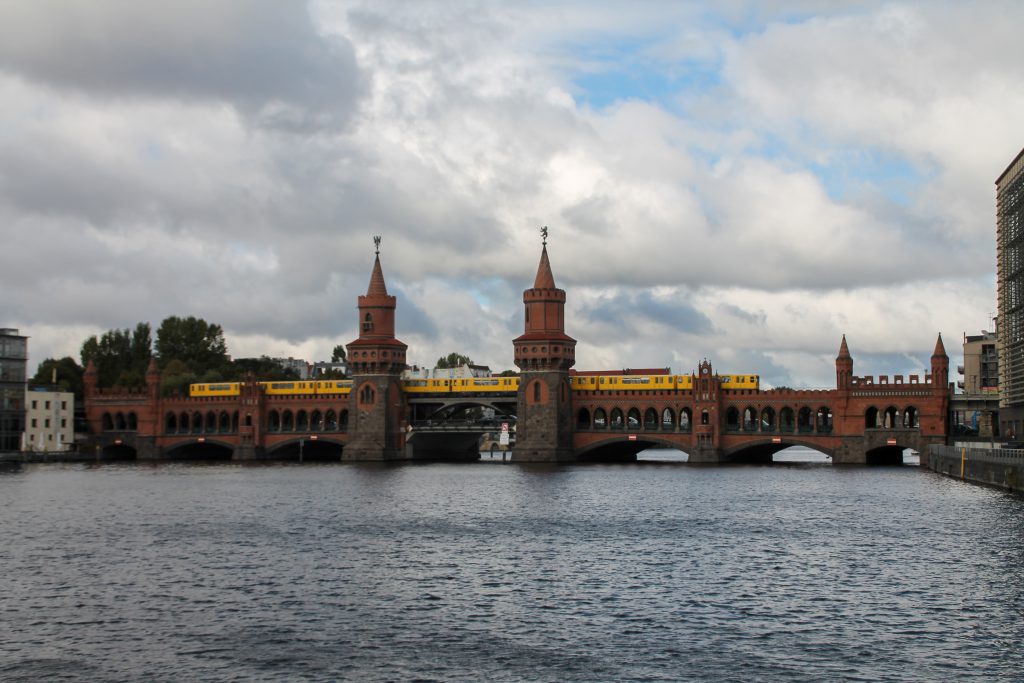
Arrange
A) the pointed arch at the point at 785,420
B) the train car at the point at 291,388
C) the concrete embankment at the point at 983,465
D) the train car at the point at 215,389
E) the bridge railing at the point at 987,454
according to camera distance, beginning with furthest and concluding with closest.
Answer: the train car at the point at 215,389, the train car at the point at 291,388, the pointed arch at the point at 785,420, the bridge railing at the point at 987,454, the concrete embankment at the point at 983,465

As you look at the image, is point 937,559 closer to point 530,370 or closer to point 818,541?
point 818,541

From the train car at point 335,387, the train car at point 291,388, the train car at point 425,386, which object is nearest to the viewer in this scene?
the train car at point 425,386

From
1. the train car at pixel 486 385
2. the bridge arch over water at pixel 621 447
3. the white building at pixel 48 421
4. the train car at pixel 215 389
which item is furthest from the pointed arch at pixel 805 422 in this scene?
the white building at pixel 48 421

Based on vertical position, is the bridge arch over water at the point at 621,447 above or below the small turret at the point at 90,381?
below

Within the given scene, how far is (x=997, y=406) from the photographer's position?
125 m

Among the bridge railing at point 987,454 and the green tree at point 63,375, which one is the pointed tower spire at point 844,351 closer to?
the bridge railing at point 987,454

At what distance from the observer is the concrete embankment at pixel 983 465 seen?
80500 mm

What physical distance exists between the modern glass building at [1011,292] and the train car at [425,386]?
6463cm

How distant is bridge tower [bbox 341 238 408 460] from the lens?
14175cm

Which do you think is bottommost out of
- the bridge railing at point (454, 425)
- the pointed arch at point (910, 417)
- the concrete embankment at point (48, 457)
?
the concrete embankment at point (48, 457)

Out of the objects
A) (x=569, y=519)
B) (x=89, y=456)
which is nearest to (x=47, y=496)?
(x=569, y=519)

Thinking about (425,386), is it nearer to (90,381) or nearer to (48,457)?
(48,457)

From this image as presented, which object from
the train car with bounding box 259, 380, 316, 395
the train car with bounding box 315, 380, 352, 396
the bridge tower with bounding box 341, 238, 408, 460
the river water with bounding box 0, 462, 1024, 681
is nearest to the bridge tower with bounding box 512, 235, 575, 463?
the bridge tower with bounding box 341, 238, 408, 460

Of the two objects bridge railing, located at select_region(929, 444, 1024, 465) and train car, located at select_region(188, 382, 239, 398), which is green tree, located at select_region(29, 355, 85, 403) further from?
bridge railing, located at select_region(929, 444, 1024, 465)
